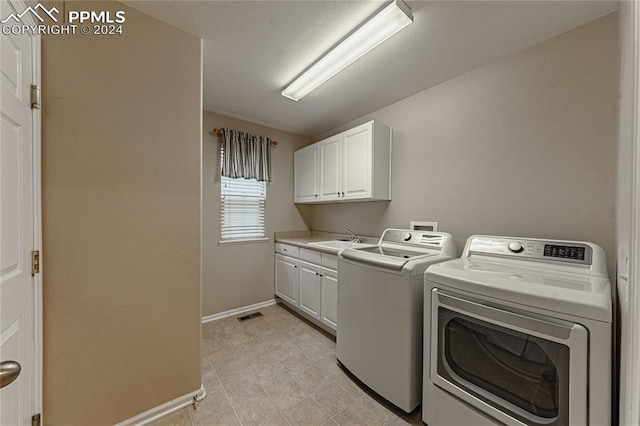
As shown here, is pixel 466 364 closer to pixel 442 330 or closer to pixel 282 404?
pixel 442 330

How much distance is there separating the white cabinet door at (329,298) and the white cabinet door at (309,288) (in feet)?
0.30

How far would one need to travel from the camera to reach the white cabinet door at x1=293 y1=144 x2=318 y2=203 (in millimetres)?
3232

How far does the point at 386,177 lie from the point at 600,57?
1.63m

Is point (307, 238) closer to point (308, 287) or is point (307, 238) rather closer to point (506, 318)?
point (308, 287)

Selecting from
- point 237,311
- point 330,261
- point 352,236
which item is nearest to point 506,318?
point 330,261

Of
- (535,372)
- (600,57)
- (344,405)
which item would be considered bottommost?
(344,405)

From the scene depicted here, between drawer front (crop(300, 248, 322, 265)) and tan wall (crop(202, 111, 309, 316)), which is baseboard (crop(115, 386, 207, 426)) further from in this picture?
drawer front (crop(300, 248, 322, 265))

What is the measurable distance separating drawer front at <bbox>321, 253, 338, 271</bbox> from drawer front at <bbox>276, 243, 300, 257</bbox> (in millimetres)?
540

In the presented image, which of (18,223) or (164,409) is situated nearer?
(18,223)

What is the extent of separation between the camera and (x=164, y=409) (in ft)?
5.10

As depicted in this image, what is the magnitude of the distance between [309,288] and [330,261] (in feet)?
1.71

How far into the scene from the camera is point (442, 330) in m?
1.38

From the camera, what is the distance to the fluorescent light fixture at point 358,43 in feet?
4.62

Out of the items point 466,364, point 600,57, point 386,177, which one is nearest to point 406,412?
point 466,364
